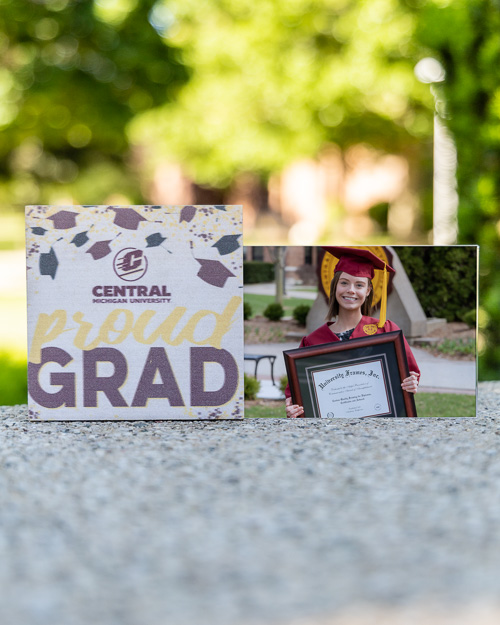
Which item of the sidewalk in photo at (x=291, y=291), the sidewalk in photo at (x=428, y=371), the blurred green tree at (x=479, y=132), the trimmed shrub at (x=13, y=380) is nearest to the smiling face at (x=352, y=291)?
the sidewalk in photo at (x=291, y=291)

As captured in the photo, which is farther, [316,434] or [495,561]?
[316,434]

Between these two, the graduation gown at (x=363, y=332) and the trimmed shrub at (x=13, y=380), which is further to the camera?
the trimmed shrub at (x=13, y=380)

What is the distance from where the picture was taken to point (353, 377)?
14.0ft

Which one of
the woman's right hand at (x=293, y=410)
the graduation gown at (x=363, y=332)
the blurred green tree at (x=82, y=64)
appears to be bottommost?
the woman's right hand at (x=293, y=410)

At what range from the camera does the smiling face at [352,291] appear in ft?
13.8

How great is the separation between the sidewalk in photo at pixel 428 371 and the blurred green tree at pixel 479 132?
2692 mm

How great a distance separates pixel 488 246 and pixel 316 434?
3552 millimetres

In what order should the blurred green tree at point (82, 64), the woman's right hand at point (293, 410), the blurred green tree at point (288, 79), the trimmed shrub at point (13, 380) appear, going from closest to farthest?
the woman's right hand at point (293, 410) < the trimmed shrub at point (13, 380) < the blurred green tree at point (82, 64) < the blurred green tree at point (288, 79)

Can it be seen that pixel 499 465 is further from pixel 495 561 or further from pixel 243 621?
pixel 243 621

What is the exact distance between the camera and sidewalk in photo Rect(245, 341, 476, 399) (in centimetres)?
Answer: 424

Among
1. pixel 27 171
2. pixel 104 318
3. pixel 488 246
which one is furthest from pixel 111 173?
pixel 104 318

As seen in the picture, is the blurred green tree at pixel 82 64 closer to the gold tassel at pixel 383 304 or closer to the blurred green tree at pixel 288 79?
the blurred green tree at pixel 288 79

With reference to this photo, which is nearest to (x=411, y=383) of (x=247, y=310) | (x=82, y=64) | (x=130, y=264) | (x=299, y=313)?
(x=299, y=313)

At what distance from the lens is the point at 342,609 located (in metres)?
2.18
